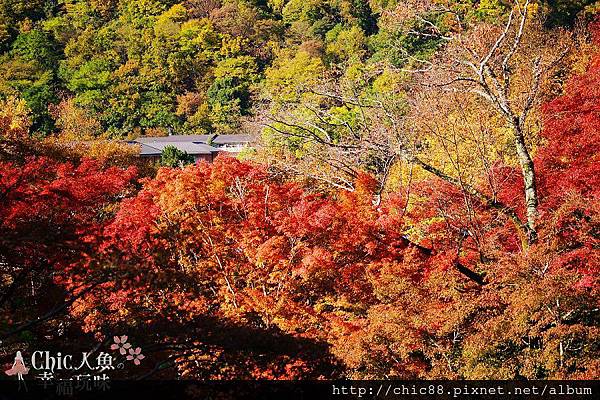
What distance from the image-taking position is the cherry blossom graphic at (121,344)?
22.5 ft

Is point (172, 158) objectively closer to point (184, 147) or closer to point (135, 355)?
point (184, 147)

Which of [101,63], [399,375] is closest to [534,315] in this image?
[399,375]

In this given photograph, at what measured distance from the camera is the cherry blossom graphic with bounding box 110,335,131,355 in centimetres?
685

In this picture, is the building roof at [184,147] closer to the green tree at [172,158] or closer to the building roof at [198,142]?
the building roof at [198,142]

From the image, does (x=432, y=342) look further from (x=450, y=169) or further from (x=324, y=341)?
(x=450, y=169)

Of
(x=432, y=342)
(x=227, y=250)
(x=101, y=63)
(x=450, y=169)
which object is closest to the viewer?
(x=432, y=342)

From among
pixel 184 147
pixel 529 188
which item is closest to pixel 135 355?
pixel 529 188

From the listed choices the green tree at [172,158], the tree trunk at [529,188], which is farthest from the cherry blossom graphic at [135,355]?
the green tree at [172,158]

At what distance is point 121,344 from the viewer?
271 inches

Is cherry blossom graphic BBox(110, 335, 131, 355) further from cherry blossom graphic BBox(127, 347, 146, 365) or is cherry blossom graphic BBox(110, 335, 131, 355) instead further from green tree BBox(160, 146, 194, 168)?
green tree BBox(160, 146, 194, 168)

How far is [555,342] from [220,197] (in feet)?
19.5

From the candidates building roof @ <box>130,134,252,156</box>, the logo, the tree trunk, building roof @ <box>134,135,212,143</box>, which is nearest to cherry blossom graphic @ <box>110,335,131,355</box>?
the logo

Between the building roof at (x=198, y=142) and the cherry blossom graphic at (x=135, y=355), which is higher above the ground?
the cherry blossom graphic at (x=135, y=355)

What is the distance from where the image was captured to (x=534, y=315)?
6410 mm
